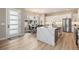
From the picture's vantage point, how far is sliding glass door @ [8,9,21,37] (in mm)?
3166

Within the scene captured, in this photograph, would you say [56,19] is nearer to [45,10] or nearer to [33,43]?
[45,10]

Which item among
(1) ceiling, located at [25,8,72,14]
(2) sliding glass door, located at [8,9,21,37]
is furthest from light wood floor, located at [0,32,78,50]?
(1) ceiling, located at [25,8,72,14]

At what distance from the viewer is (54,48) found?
3.19 m

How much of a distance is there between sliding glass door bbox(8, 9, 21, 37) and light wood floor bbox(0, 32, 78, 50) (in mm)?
176

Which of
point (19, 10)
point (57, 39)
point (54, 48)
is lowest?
point (54, 48)

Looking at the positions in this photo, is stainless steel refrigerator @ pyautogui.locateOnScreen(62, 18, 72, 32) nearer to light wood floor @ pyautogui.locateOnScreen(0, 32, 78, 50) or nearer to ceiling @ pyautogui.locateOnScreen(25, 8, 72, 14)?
light wood floor @ pyautogui.locateOnScreen(0, 32, 78, 50)

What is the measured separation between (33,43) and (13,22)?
684 millimetres

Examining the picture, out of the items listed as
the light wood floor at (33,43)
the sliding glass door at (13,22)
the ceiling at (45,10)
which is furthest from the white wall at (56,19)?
the sliding glass door at (13,22)

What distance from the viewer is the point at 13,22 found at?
3193mm

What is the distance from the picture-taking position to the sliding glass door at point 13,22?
3166 millimetres

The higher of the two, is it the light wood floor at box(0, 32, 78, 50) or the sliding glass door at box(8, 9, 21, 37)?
the sliding glass door at box(8, 9, 21, 37)
